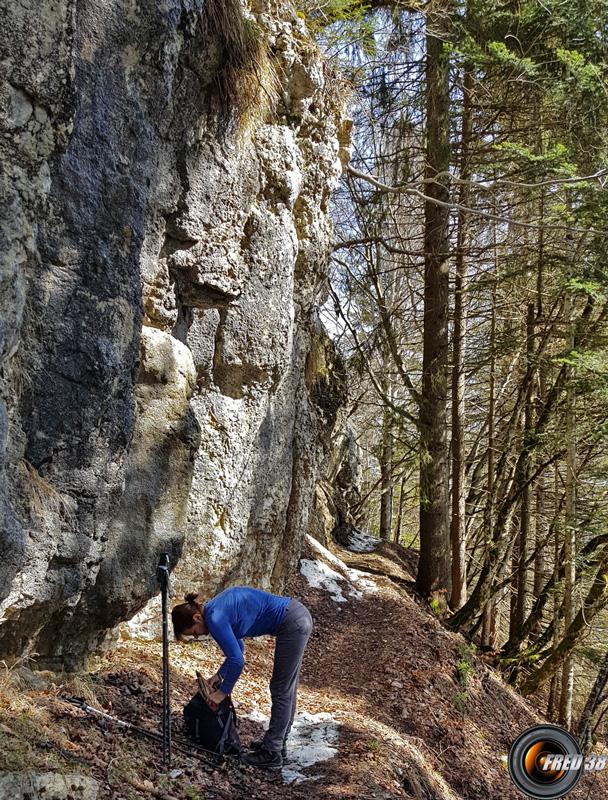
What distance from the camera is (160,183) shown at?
5910mm

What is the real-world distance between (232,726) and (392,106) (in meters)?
10.1

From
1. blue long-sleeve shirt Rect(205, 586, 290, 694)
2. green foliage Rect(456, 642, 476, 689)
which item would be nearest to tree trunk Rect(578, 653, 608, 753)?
green foliage Rect(456, 642, 476, 689)

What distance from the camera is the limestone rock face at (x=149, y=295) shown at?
4152 millimetres

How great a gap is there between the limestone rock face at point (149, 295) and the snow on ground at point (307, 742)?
1.72 metres

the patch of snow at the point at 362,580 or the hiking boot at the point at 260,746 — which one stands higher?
the patch of snow at the point at 362,580

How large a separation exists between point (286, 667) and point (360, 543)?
1014cm

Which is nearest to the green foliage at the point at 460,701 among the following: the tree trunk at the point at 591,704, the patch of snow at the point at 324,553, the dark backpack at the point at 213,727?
the tree trunk at the point at 591,704

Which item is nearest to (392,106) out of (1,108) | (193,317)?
(193,317)

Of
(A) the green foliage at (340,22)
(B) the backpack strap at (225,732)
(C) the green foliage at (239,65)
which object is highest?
(A) the green foliage at (340,22)

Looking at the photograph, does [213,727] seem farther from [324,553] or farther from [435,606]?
[435,606]

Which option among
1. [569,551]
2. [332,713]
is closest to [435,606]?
[569,551]

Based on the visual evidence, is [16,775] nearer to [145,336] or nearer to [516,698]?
[145,336]

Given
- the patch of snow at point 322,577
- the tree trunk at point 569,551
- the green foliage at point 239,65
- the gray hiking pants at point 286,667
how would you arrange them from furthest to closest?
the patch of snow at point 322,577
the tree trunk at point 569,551
the green foliage at point 239,65
the gray hiking pants at point 286,667

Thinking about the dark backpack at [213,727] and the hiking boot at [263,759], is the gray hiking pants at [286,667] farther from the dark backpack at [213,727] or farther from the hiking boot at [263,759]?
the dark backpack at [213,727]
